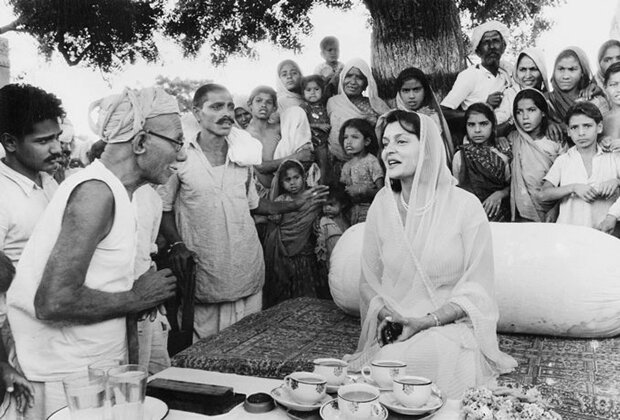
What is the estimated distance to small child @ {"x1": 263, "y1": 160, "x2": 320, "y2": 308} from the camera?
4.38 meters

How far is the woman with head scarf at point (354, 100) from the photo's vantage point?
15.8ft

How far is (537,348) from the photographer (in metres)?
2.75

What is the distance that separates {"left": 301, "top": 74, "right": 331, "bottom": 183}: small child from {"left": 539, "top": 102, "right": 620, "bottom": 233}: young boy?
175cm

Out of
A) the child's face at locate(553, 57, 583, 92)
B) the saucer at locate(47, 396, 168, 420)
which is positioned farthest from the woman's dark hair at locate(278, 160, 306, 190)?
the saucer at locate(47, 396, 168, 420)

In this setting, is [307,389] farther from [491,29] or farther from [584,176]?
[491,29]

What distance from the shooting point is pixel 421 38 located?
493 centimetres

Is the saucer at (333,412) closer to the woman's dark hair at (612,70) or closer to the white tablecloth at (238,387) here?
the white tablecloth at (238,387)

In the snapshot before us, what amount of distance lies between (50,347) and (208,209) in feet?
5.54

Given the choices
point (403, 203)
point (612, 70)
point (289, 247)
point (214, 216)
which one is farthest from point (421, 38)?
point (403, 203)

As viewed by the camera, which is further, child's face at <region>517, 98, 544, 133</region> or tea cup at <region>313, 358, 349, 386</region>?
child's face at <region>517, 98, 544, 133</region>

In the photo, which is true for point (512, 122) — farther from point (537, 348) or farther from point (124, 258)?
point (124, 258)

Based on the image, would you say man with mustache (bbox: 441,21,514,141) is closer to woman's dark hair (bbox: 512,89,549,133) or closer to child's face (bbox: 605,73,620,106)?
woman's dark hair (bbox: 512,89,549,133)

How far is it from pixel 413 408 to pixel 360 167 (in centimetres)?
291

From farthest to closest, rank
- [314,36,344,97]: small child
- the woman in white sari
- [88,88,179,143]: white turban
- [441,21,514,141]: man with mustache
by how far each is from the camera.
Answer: [314,36,344,97]: small child
[441,21,514,141]: man with mustache
the woman in white sari
[88,88,179,143]: white turban
